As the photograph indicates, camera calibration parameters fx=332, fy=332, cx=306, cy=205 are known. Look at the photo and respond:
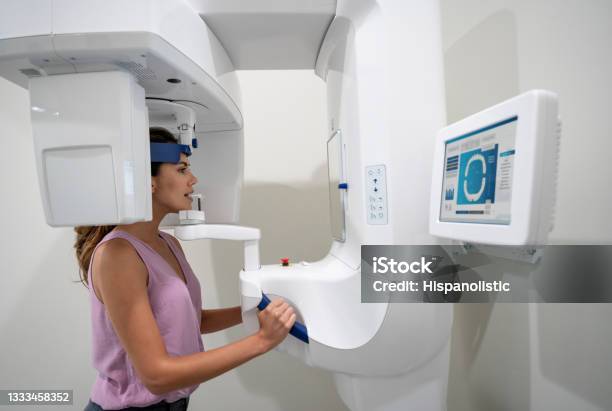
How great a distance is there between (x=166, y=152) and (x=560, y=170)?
971mm

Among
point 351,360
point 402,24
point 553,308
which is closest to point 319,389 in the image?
point 351,360

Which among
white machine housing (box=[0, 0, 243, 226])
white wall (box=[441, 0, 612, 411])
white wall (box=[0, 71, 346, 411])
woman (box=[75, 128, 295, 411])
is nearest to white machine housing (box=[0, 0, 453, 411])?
white machine housing (box=[0, 0, 243, 226])

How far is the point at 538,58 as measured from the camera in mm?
832

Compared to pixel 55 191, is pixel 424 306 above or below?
below

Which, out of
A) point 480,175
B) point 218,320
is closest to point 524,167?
point 480,175

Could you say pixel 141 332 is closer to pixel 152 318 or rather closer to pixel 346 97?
pixel 152 318

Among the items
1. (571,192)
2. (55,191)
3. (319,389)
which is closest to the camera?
(55,191)

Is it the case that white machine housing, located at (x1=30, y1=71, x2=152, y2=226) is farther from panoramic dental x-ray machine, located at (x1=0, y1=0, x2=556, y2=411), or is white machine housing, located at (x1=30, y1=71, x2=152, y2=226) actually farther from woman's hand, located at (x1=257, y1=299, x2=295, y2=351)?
woman's hand, located at (x1=257, y1=299, x2=295, y2=351)

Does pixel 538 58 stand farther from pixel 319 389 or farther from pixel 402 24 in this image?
pixel 319 389

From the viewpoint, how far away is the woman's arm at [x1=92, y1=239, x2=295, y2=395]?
0.73 meters

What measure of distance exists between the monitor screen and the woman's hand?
0.46 metres

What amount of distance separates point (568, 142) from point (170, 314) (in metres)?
1.04

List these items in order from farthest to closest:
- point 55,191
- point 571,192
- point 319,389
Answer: point 319,389 < point 571,192 < point 55,191

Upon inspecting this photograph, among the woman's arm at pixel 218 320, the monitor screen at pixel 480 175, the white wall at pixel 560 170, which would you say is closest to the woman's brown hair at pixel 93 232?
the woman's arm at pixel 218 320
